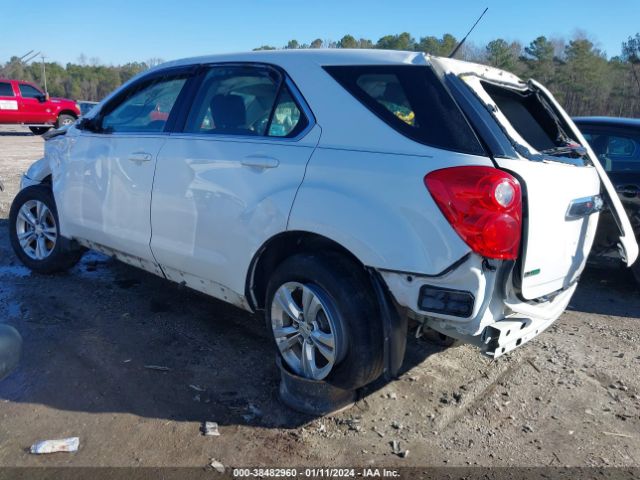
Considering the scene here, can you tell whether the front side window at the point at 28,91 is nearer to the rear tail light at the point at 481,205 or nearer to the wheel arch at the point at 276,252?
the wheel arch at the point at 276,252

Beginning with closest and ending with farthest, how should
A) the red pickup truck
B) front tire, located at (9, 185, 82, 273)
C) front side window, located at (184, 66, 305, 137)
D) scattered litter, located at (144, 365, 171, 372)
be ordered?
front side window, located at (184, 66, 305, 137) < scattered litter, located at (144, 365, 171, 372) < front tire, located at (9, 185, 82, 273) < the red pickup truck

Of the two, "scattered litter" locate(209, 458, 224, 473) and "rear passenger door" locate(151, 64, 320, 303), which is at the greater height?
"rear passenger door" locate(151, 64, 320, 303)

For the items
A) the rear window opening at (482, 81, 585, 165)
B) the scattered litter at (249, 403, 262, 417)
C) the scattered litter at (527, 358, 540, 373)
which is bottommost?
the scattered litter at (249, 403, 262, 417)

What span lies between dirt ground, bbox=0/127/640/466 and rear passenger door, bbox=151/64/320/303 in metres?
0.57

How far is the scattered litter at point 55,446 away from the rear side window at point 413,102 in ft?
7.21

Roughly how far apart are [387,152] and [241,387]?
1.64 m

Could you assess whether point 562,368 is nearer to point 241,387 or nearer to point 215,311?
point 241,387

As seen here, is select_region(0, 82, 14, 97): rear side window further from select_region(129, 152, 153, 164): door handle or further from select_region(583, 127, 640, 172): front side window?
select_region(583, 127, 640, 172): front side window

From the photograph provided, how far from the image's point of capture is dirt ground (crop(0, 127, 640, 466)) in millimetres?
2844

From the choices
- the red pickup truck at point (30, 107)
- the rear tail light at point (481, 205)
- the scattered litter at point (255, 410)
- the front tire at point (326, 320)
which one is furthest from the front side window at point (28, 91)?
the rear tail light at point (481, 205)

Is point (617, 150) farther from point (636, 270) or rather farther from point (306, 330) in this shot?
point (306, 330)

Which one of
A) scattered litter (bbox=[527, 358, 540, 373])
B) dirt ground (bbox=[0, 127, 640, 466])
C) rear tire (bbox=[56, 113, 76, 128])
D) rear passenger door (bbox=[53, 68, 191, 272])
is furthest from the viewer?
rear tire (bbox=[56, 113, 76, 128])

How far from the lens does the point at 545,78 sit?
125 feet

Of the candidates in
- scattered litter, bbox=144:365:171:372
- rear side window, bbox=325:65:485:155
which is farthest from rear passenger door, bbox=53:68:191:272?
rear side window, bbox=325:65:485:155
